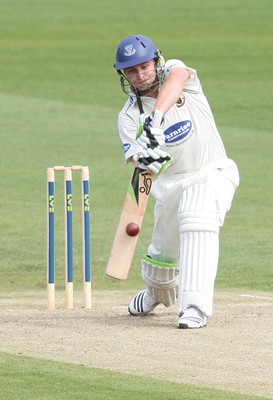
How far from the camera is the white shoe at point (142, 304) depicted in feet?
26.6

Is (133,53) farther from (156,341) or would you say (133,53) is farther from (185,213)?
(156,341)

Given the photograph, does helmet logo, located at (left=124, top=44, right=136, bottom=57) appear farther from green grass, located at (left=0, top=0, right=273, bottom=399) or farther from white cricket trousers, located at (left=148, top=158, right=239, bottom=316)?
green grass, located at (left=0, top=0, right=273, bottom=399)

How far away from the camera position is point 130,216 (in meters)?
7.48

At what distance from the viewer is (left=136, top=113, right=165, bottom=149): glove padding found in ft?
23.4

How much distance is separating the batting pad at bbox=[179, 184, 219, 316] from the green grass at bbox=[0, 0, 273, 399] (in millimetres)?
1248

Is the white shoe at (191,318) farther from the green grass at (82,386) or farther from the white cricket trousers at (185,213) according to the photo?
the green grass at (82,386)

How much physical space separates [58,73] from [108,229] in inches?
547

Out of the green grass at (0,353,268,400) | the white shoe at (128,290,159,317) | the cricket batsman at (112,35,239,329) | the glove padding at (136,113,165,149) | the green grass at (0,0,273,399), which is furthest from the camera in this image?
the green grass at (0,0,273,399)

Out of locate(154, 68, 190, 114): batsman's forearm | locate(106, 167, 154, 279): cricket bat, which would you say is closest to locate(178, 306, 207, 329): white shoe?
locate(106, 167, 154, 279): cricket bat

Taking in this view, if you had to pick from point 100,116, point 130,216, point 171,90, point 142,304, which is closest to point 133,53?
point 171,90

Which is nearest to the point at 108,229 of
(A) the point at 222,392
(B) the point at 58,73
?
(A) the point at 222,392

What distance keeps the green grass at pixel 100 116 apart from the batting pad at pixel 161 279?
165cm

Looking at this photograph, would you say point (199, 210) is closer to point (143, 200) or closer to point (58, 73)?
point (143, 200)

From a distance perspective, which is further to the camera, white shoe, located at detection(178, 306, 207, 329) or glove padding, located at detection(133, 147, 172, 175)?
white shoe, located at detection(178, 306, 207, 329)
